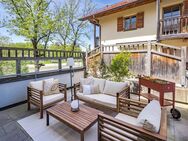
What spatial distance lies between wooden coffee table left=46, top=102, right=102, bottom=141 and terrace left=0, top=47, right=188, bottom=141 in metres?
0.35

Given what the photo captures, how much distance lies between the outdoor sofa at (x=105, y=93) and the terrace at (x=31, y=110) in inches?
9.6

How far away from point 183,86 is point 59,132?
430 centimetres

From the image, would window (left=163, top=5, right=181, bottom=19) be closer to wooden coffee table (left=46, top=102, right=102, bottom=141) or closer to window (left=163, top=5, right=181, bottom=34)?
window (left=163, top=5, right=181, bottom=34)

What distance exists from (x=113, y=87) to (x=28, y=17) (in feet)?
26.6

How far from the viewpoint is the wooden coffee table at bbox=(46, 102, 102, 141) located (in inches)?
91.2

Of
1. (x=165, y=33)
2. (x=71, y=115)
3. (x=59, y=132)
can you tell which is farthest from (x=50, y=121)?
(x=165, y=33)

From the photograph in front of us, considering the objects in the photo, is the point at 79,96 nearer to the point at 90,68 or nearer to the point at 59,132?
the point at 59,132

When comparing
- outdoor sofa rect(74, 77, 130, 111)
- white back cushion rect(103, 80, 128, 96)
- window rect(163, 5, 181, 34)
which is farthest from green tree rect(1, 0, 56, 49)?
window rect(163, 5, 181, 34)

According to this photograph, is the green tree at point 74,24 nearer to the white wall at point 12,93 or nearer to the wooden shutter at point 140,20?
the wooden shutter at point 140,20

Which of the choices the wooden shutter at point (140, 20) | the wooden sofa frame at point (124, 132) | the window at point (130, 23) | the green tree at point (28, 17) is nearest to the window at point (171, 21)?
the wooden shutter at point (140, 20)

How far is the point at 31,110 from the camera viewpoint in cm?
386

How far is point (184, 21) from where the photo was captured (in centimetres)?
630

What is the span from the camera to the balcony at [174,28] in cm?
618

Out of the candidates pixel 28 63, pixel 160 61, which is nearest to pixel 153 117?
pixel 160 61
